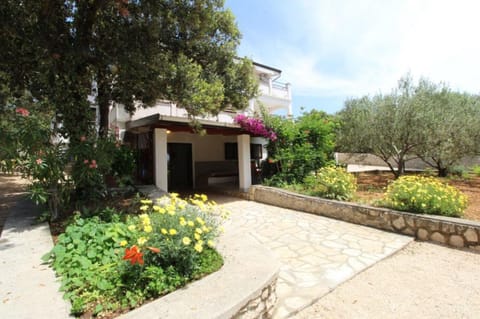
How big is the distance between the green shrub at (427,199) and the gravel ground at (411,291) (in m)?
0.99

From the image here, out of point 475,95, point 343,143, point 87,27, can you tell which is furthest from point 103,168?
point 475,95

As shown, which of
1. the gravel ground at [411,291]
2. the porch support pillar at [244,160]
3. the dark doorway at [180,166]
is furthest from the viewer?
the dark doorway at [180,166]

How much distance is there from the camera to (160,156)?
285 inches

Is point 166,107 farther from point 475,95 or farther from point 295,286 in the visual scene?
point 475,95

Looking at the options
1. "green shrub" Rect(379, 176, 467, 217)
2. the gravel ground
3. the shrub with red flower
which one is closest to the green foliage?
the shrub with red flower

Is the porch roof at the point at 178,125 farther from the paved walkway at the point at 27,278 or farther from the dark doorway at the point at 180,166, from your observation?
the paved walkway at the point at 27,278

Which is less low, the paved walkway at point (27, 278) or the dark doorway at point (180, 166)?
the dark doorway at point (180, 166)

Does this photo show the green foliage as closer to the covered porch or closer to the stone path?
the covered porch

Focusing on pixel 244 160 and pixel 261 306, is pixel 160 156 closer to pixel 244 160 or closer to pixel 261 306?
pixel 244 160

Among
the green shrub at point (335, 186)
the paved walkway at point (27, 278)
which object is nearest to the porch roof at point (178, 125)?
the green shrub at point (335, 186)

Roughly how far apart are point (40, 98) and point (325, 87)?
1396cm

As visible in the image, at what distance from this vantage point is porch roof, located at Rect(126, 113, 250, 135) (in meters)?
6.68

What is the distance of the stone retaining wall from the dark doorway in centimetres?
882

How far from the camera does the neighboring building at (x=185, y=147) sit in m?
7.25
